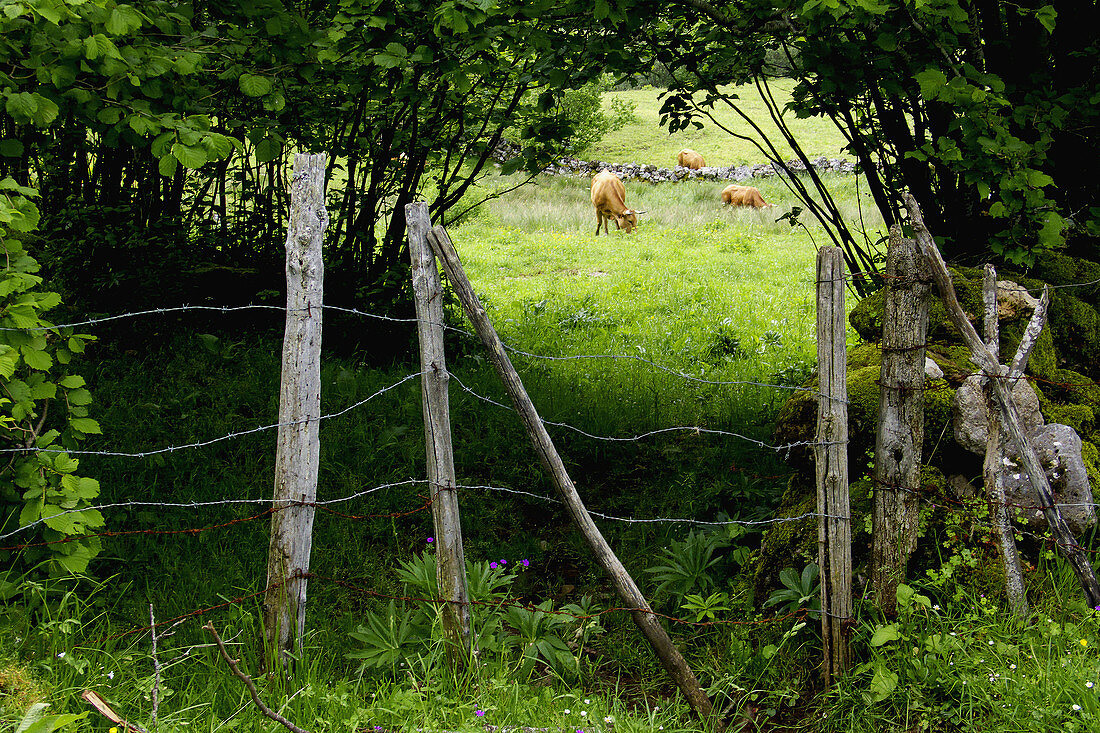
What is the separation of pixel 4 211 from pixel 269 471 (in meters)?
2.68

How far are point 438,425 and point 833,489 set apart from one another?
1716 millimetres

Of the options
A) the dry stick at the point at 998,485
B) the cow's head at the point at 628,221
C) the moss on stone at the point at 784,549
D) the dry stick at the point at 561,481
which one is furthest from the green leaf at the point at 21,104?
the cow's head at the point at 628,221

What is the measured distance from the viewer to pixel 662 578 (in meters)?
4.05

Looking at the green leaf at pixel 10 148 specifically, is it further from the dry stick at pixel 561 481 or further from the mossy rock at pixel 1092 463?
the mossy rock at pixel 1092 463

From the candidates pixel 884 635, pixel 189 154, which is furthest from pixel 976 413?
pixel 189 154

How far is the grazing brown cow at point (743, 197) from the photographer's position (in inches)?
839

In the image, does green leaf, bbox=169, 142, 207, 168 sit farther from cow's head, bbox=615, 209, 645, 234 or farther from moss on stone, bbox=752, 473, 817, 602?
cow's head, bbox=615, 209, 645, 234

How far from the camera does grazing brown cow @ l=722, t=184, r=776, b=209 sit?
21.3 meters

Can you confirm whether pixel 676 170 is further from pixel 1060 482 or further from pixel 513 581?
pixel 1060 482

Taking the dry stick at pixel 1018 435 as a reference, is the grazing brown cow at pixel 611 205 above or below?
above

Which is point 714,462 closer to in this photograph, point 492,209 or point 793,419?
point 793,419

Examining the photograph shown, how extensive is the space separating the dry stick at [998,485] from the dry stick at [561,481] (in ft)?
4.65

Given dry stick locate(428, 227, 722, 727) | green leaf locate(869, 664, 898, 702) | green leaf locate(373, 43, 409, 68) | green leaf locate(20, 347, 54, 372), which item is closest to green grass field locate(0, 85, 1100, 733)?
green leaf locate(869, 664, 898, 702)

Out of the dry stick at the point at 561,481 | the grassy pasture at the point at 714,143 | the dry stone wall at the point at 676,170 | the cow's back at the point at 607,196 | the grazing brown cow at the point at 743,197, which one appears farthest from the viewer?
the grassy pasture at the point at 714,143
